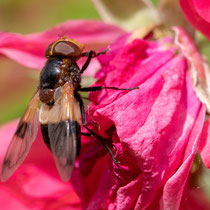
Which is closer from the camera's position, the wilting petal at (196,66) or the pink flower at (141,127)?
the pink flower at (141,127)

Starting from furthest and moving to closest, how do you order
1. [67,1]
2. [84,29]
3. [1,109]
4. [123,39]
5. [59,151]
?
[67,1]
[1,109]
[84,29]
[123,39]
[59,151]

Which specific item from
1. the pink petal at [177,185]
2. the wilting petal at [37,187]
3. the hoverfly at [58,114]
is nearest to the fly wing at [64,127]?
the hoverfly at [58,114]

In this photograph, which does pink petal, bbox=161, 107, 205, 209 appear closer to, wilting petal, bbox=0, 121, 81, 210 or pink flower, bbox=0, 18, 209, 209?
pink flower, bbox=0, 18, 209, 209

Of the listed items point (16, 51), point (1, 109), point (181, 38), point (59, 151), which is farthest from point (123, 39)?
point (1, 109)

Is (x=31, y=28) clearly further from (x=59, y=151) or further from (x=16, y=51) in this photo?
(x=59, y=151)

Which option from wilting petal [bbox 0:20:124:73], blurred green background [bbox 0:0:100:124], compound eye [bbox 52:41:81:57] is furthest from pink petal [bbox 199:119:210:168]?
blurred green background [bbox 0:0:100:124]

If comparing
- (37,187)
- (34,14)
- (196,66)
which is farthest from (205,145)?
(34,14)

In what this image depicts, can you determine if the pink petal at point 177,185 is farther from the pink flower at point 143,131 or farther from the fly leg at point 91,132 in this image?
the fly leg at point 91,132

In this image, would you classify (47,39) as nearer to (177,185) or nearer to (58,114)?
(58,114)
